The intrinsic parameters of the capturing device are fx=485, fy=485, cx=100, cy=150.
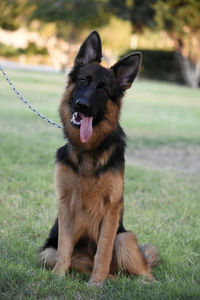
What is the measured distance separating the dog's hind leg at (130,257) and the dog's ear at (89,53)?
1.76 metres

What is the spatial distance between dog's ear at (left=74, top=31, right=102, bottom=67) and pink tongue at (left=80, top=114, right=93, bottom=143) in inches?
23.0

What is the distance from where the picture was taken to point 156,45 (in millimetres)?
44406

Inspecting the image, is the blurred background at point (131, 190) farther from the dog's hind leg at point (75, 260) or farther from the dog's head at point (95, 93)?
the dog's head at point (95, 93)

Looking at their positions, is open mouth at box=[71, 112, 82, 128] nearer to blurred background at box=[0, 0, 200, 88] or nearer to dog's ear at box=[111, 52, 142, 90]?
dog's ear at box=[111, 52, 142, 90]

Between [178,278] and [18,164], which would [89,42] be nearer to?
[178,278]

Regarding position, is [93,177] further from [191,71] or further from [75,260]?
[191,71]

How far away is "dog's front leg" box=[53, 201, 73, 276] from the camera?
4477 mm

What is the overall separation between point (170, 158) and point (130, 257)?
7.07m

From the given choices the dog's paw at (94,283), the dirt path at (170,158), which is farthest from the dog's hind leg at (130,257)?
the dirt path at (170,158)

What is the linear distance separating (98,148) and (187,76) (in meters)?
37.3

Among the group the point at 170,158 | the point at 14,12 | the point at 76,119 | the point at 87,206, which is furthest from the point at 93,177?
the point at 14,12

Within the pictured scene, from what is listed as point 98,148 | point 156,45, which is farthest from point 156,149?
point 156,45

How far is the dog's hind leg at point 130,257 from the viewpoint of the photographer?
4.56 m

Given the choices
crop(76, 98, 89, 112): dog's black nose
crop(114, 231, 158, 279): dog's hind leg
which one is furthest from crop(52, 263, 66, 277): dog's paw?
crop(76, 98, 89, 112): dog's black nose
